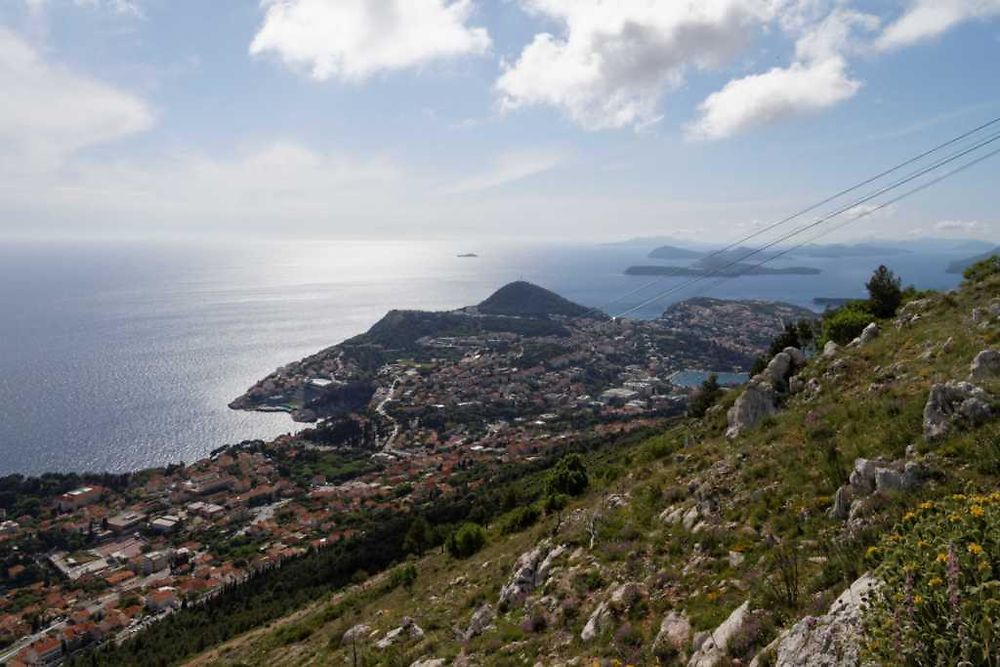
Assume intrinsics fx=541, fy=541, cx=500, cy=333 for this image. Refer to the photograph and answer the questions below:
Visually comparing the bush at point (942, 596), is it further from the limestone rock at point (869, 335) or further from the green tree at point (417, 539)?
the green tree at point (417, 539)

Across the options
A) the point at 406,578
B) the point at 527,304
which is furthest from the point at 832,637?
the point at 527,304

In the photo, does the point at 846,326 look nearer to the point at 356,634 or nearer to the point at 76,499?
the point at 356,634

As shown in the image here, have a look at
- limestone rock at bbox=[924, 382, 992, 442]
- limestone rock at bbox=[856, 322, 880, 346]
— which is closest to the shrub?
limestone rock at bbox=[924, 382, 992, 442]

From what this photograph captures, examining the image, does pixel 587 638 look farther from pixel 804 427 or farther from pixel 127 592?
pixel 127 592

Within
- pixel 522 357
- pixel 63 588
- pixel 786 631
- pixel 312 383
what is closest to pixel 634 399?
pixel 522 357

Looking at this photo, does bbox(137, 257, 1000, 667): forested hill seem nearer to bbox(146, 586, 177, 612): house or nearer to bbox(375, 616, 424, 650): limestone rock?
bbox(375, 616, 424, 650): limestone rock
